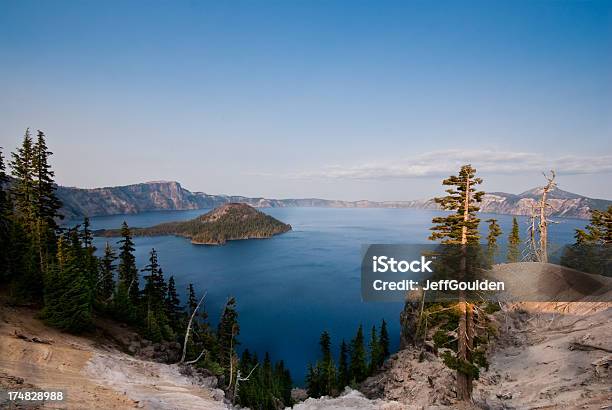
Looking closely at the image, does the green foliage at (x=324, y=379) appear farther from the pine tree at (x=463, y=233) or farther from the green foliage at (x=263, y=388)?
the pine tree at (x=463, y=233)

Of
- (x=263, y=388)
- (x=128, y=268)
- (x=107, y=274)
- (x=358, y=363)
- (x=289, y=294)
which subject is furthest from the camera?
(x=289, y=294)

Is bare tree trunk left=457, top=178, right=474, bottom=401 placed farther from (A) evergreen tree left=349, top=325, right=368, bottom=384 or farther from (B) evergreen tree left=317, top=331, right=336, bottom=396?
(A) evergreen tree left=349, top=325, right=368, bottom=384

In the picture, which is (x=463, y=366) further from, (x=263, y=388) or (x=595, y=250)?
(x=263, y=388)

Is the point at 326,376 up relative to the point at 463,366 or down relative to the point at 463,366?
down

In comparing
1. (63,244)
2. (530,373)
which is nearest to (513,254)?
(530,373)

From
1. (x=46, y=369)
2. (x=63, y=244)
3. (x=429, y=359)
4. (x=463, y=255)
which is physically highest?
(x=463, y=255)

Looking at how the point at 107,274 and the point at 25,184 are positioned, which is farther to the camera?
the point at 107,274

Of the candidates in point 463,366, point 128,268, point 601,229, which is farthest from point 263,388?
point 601,229

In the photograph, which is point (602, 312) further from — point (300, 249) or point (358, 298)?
point (300, 249)

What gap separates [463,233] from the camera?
14.4m

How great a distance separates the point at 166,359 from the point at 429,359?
80.2ft

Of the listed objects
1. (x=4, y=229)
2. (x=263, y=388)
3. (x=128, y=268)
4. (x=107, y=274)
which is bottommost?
(x=263, y=388)

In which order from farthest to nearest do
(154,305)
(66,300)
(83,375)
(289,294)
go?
(289,294)
(154,305)
(66,300)
(83,375)

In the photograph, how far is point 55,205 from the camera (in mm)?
30953
